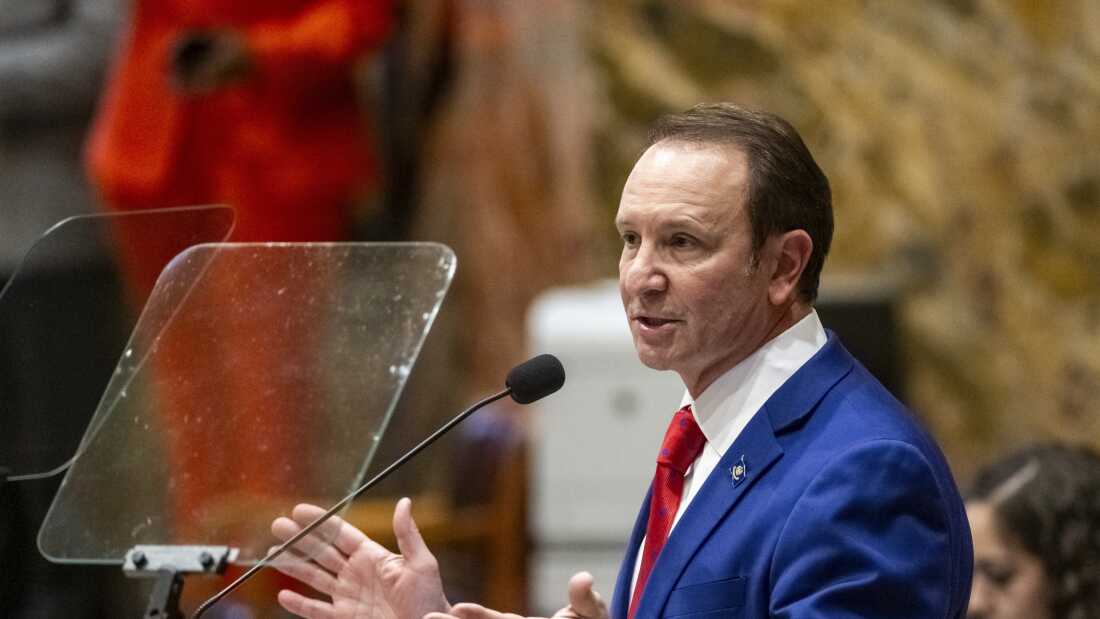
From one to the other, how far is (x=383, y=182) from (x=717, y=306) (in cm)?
351

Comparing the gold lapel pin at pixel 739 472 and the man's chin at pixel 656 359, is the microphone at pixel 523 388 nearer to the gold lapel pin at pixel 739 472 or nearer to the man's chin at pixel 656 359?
the man's chin at pixel 656 359

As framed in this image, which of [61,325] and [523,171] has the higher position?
[61,325]

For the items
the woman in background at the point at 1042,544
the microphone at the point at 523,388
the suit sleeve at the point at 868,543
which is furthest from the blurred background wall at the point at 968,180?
the suit sleeve at the point at 868,543

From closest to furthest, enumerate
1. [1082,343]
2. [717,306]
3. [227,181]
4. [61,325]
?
[717,306]
[61,325]
[227,181]
[1082,343]

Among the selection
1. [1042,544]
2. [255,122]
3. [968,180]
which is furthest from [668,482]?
[968,180]

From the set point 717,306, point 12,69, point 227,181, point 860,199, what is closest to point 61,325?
point 717,306

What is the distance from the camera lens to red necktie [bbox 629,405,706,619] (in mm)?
2062

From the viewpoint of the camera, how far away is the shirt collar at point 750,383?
2045mm

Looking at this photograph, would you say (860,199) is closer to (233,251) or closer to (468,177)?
(468,177)

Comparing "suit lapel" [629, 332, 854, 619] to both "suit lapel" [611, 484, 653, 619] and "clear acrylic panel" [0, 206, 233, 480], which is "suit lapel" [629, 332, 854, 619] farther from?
"clear acrylic panel" [0, 206, 233, 480]

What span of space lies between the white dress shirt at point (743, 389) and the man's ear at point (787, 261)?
0.05m

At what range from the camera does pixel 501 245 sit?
224 inches

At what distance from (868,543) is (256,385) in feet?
3.02

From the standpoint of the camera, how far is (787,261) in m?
2.05
